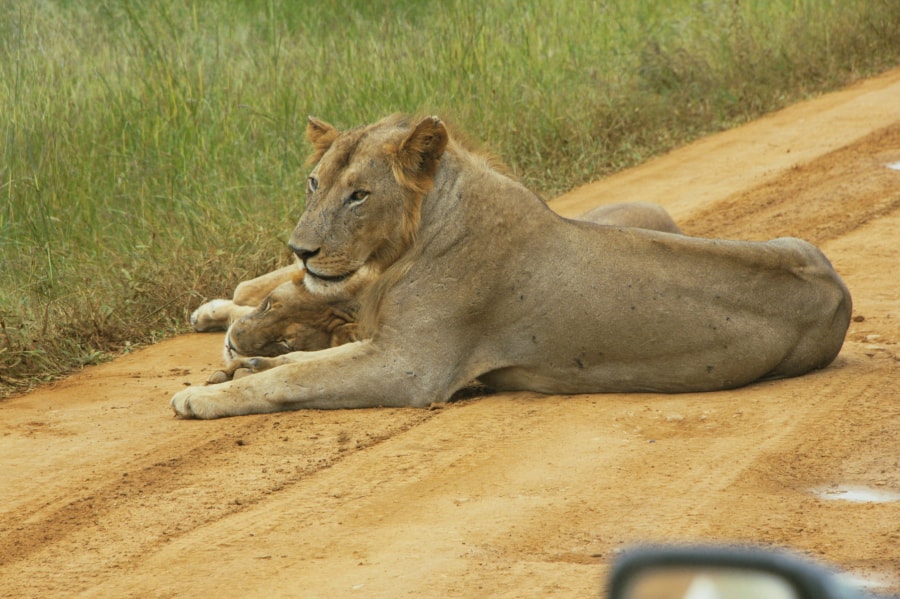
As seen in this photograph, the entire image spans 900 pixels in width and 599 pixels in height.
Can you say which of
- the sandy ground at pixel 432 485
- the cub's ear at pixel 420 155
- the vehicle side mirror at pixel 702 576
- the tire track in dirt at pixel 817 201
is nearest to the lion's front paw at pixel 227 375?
the sandy ground at pixel 432 485

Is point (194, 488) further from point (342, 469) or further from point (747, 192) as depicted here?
point (747, 192)

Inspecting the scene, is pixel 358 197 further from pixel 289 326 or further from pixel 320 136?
pixel 289 326

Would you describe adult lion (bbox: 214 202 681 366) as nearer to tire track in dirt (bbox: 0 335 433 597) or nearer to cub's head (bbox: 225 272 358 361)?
cub's head (bbox: 225 272 358 361)

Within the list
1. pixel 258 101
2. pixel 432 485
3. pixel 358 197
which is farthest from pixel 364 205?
pixel 258 101

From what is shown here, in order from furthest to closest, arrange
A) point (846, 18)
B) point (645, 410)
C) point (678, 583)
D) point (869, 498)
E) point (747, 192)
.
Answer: point (846, 18), point (747, 192), point (645, 410), point (869, 498), point (678, 583)

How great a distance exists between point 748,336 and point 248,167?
4.52 metres

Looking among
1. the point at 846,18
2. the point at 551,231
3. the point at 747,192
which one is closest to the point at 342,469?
the point at 551,231

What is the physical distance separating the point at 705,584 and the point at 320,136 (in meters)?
4.71

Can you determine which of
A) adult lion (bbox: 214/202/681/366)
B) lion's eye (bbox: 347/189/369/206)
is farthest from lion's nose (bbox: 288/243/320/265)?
adult lion (bbox: 214/202/681/366)

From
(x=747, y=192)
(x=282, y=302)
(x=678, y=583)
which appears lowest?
(x=747, y=192)

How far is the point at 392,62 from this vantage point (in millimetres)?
11148

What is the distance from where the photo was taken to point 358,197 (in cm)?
576

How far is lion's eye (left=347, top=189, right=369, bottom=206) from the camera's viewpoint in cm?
575

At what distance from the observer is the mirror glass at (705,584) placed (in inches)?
62.9
